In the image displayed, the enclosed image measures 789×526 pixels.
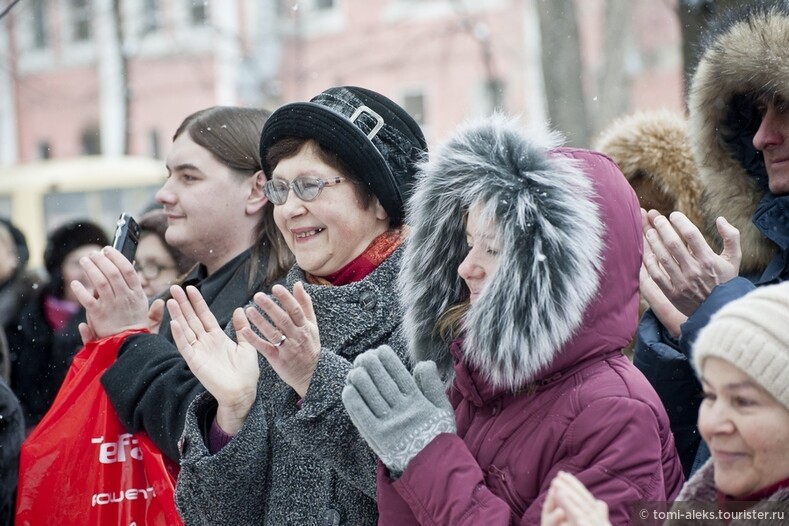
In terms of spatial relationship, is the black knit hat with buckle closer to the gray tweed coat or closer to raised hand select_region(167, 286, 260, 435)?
the gray tweed coat

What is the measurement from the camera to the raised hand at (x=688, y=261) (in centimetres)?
271

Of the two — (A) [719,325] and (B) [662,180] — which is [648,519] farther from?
(B) [662,180]

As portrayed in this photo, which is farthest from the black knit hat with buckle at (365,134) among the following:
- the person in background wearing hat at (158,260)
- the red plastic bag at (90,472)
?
the person in background wearing hat at (158,260)

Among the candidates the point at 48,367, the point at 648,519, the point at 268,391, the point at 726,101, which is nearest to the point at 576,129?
the point at 48,367

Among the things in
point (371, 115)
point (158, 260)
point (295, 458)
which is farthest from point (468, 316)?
point (158, 260)

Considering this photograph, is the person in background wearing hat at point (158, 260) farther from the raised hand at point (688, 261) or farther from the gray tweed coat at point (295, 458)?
the raised hand at point (688, 261)

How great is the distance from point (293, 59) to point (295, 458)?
22066 millimetres

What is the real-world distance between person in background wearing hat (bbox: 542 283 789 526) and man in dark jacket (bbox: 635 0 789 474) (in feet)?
1.88

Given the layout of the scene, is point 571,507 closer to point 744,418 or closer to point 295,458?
point 744,418

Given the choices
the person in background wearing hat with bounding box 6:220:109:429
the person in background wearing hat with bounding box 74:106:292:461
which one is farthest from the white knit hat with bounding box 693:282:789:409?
the person in background wearing hat with bounding box 6:220:109:429

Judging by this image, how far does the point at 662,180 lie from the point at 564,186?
146cm

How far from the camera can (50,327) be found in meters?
5.82

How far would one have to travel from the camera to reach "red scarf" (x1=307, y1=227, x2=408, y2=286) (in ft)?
10.0

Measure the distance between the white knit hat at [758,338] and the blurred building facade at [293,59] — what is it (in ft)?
60.9
